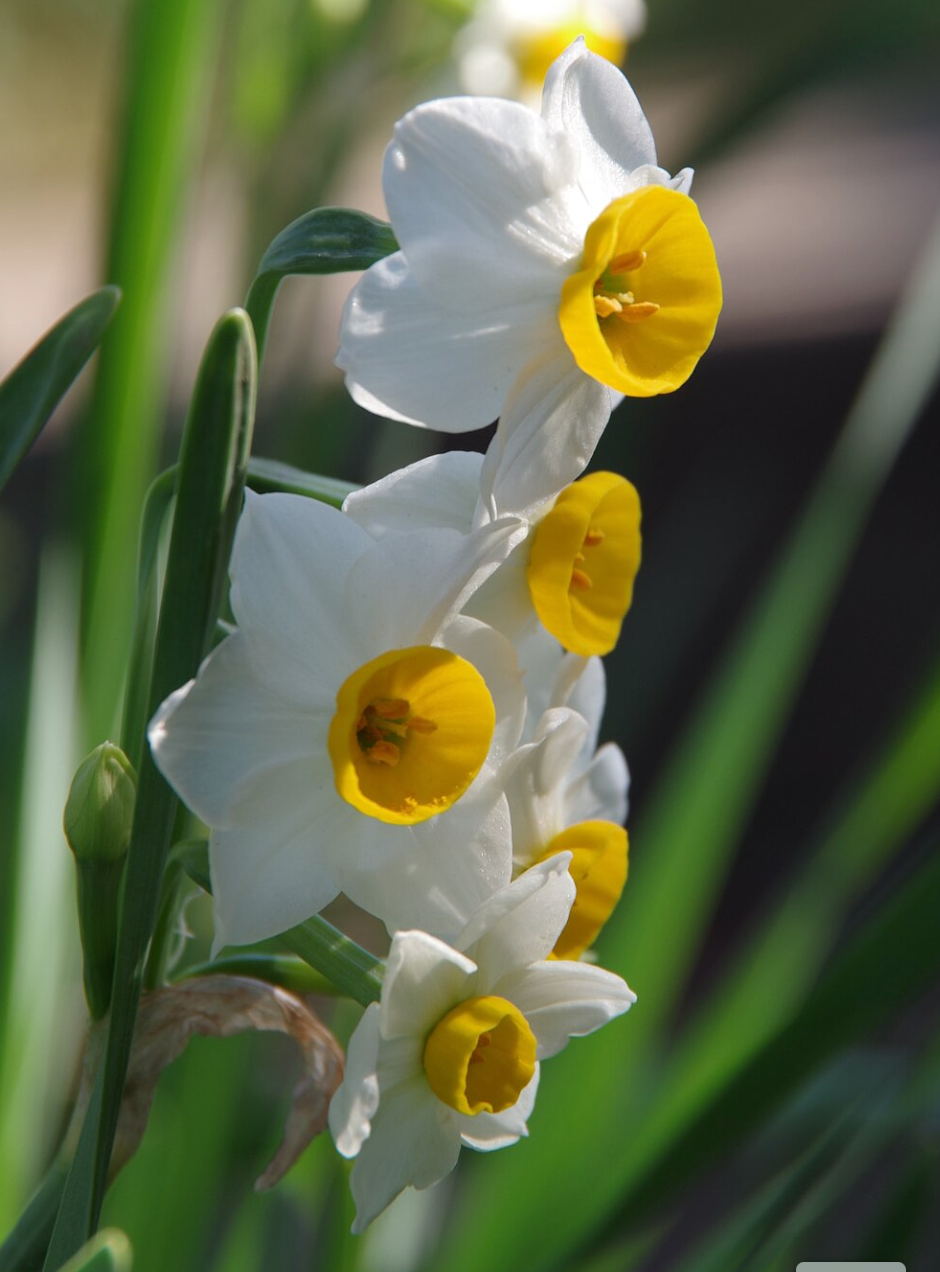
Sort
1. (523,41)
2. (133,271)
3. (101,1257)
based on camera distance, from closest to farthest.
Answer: (101,1257) < (133,271) < (523,41)

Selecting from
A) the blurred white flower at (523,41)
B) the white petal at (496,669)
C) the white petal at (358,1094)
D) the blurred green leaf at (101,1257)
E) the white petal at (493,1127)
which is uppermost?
the blurred white flower at (523,41)

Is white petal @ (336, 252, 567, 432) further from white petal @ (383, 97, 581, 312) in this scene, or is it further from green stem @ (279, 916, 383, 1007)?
green stem @ (279, 916, 383, 1007)

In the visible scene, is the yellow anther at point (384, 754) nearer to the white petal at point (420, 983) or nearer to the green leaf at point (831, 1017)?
the white petal at point (420, 983)

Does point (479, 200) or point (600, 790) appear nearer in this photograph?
point (479, 200)

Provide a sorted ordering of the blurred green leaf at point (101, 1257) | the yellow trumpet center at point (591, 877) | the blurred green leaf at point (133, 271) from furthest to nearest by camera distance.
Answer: the blurred green leaf at point (133, 271)
the yellow trumpet center at point (591, 877)
the blurred green leaf at point (101, 1257)

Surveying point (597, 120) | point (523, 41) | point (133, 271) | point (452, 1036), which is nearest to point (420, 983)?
point (452, 1036)

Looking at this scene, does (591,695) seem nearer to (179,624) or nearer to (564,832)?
(564,832)

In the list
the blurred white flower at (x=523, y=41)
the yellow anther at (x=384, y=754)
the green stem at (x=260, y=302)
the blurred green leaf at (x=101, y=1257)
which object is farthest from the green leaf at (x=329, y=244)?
the blurred white flower at (x=523, y=41)
